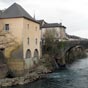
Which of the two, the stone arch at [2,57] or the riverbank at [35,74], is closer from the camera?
the riverbank at [35,74]

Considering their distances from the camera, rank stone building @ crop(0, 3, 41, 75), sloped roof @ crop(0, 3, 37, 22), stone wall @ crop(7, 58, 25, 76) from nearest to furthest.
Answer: stone wall @ crop(7, 58, 25, 76)
stone building @ crop(0, 3, 41, 75)
sloped roof @ crop(0, 3, 37, 22)

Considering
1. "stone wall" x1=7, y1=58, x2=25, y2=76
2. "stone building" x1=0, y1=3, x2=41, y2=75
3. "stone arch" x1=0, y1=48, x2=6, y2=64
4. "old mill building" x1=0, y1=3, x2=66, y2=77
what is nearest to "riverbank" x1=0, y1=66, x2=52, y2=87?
"stone wall" x1=7, y1=58, x2=25, y2=76

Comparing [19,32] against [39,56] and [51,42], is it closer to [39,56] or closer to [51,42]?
[39,56]

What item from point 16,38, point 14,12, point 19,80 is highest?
point 14,12

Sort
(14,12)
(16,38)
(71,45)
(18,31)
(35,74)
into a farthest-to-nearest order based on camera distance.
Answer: (71,45)
(14,12)
(16,38)
(18,31)
(35,74)

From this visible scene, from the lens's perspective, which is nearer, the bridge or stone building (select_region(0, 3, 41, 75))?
stone building (select_region(0, 3, 41, 75))

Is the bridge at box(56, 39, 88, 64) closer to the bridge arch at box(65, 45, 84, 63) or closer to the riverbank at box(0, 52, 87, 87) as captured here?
the bridge arch at box(65, 45, 84, 63)

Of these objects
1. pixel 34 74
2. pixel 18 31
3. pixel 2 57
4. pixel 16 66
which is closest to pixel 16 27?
pixel 18 31

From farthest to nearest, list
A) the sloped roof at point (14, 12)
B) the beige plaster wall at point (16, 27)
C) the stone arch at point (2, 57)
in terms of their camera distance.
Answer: the sloped roof at point (14, 12) < the beige plaster wall at point (16, 27) < the stone arch at point (2, 57)

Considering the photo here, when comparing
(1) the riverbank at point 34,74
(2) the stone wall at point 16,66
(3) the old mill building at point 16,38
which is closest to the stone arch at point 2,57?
(3) the old mill building at point 16,38

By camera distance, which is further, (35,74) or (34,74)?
(35,74)

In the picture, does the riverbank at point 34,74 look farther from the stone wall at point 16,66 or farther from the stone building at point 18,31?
the stone building at point 18,31

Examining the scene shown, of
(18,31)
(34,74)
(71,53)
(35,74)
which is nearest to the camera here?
(34,74)

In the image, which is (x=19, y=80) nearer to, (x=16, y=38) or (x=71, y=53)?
(x=16, y=38)
